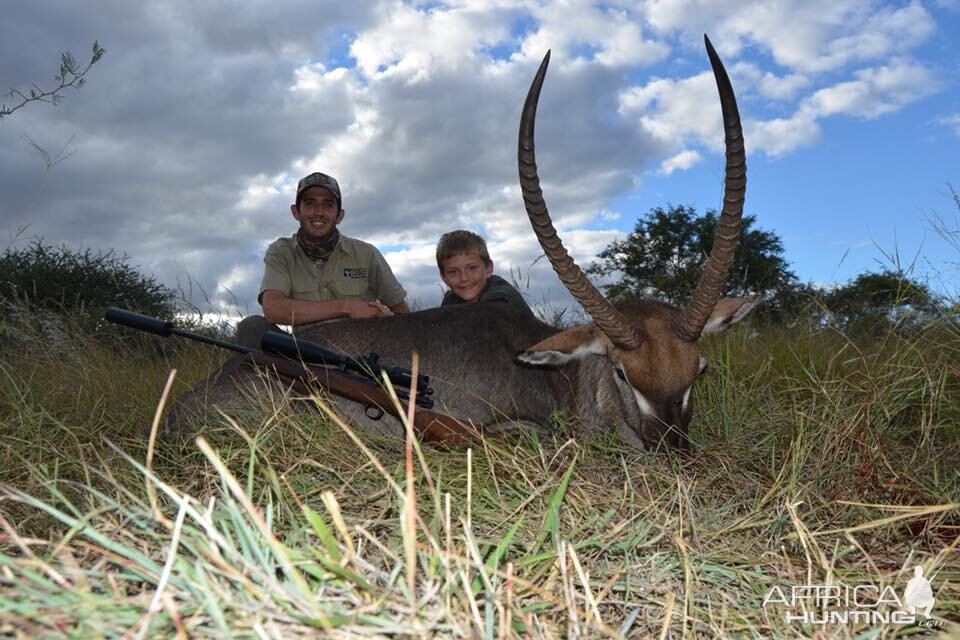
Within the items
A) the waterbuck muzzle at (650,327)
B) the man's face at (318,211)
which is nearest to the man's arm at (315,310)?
the man's face at (318,211)

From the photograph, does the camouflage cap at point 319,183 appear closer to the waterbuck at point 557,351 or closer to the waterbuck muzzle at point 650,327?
the waterbuck at point 557,351

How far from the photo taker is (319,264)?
7414mm

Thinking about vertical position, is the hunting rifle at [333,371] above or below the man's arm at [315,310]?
A: below

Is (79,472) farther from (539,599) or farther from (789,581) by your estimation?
(789,581)

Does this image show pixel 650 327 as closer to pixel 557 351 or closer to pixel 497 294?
pixel 557 351

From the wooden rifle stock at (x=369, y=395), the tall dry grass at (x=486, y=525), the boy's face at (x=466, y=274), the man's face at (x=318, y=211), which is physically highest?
the man's face at (x=318, y=211)

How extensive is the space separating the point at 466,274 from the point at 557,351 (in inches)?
88.4

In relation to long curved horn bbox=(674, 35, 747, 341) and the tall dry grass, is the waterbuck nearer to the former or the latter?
long curved horn bbox=(674, 35, 747, 341)

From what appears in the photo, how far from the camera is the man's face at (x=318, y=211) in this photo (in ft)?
24.0

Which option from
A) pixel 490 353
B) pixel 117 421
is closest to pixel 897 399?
pixel 490 353

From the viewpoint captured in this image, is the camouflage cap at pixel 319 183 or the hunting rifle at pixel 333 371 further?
the camouflage cap at pixel 319 183

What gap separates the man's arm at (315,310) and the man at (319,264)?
0.05 metres

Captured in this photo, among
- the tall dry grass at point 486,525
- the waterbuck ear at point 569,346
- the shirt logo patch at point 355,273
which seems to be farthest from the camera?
the shirt logo patch at point 355,273

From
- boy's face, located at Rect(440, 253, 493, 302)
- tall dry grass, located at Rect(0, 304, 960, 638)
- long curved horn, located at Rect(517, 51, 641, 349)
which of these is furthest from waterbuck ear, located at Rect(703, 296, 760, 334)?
boy's face, located at Rect(440, 253, 493, 302)
